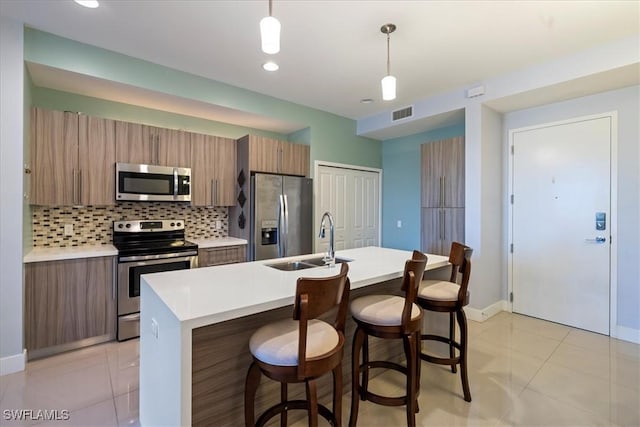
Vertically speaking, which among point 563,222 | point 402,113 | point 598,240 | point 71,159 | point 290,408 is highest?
point 402,113

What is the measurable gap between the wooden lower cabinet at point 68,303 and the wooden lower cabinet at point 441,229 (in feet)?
12.2

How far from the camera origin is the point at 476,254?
141 inches

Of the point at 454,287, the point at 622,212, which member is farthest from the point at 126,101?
the point at 622,212

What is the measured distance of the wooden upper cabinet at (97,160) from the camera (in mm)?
3043

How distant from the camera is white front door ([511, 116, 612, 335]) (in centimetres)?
325

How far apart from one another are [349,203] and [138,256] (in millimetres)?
3156

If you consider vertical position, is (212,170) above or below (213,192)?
above

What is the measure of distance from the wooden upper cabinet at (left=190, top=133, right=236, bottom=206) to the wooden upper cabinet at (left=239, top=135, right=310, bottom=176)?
0.30 m

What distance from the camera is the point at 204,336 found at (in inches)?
58.6

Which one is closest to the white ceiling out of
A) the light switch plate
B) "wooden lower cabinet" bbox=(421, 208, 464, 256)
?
"wooden lower cabinet" bbox=(421, 208, 464, 256)

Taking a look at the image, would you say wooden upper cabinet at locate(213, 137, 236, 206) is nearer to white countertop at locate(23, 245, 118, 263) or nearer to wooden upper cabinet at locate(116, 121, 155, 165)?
wooden upper cabinet at locate(116, 121, 155, 165)

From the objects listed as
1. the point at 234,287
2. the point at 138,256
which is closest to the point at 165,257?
the point at 138,256

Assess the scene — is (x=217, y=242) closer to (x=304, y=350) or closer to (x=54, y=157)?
(x=54, y=157)

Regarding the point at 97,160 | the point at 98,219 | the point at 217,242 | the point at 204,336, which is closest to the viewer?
the point at 204,336
